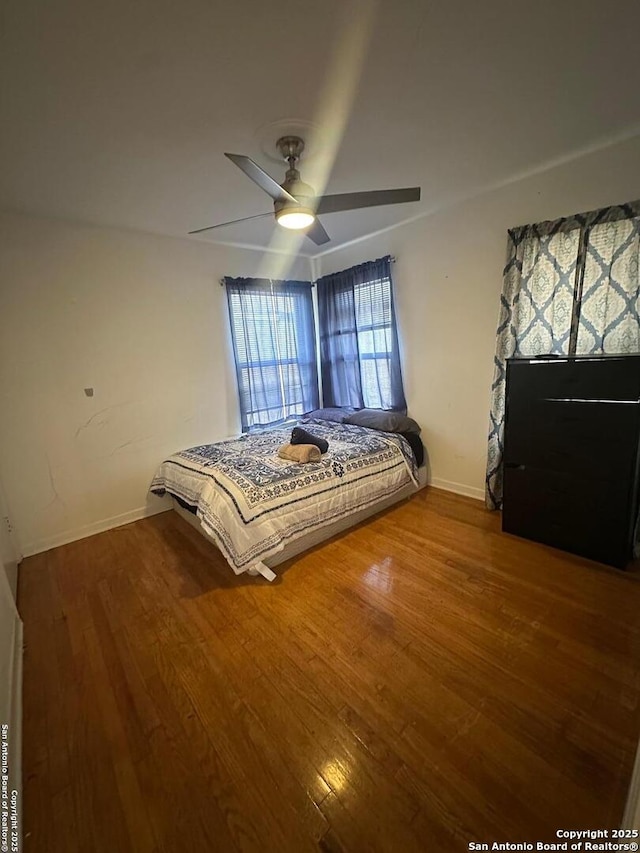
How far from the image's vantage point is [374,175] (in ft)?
7.37

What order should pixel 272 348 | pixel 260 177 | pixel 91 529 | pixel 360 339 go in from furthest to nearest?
pixel 272 348
pixel 360 339
pixel 91 529
pixel 260 177

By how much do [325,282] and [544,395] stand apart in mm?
2724

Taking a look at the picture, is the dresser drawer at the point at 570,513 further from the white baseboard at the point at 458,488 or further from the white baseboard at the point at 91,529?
the white baseboard at the point at 91,529

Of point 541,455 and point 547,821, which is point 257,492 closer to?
point 547,821

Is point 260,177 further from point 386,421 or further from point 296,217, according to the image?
point 386,421

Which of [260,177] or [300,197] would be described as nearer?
[260,177]

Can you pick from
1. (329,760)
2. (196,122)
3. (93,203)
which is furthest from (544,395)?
(93,203)

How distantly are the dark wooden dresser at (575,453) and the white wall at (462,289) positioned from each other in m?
0.62

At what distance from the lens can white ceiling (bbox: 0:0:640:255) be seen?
1.18 meters

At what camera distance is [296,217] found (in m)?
1.87

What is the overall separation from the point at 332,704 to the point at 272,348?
330cm

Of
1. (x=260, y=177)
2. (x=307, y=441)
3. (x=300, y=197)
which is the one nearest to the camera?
(x=260, y=177)

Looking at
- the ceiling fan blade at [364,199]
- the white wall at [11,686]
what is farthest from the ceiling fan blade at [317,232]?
the white wall at [11,686]

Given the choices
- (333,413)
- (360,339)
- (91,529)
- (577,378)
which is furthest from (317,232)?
(91,529)
